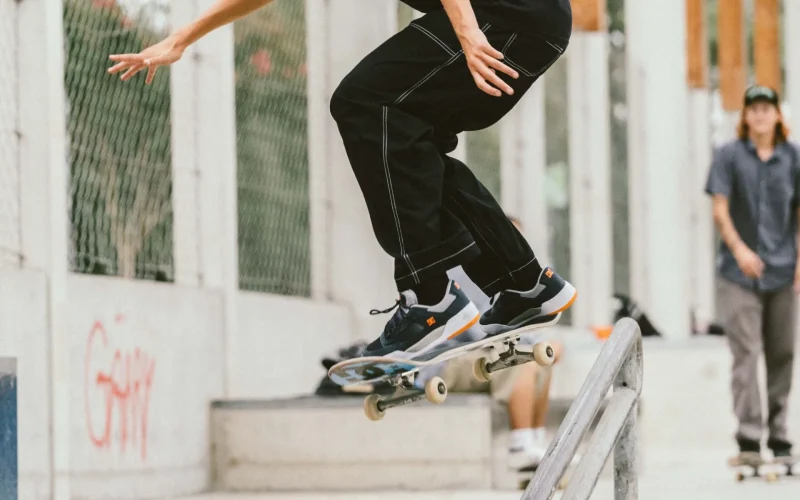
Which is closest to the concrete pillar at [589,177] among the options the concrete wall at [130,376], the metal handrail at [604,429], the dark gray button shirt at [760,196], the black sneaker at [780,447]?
the concrete wall at [130,376]

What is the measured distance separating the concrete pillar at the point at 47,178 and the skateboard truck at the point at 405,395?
244 cm

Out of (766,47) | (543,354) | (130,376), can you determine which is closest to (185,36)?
(543,354)

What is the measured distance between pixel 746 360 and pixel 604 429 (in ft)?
13.2

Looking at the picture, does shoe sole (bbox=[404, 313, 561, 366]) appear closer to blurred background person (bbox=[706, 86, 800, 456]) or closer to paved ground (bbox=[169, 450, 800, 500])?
paved ground (bbox=[169, 450, 800, 500])

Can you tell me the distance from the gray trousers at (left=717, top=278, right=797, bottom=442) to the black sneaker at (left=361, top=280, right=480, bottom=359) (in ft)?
14.1

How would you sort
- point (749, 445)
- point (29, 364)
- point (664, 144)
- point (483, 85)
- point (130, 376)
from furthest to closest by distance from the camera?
point (664, 144) < point (749, 445) < point (130, 376) < point (29, 364) < point (483, 85)

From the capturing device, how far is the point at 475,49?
394 centimetres

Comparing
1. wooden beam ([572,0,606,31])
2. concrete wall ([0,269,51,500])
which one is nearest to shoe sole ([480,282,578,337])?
concrete wall ([0,269,51,500])

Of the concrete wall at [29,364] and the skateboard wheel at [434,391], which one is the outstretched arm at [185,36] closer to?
the skateboard wheel at [434,391]

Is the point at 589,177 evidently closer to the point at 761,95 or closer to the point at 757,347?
the point at 761,95

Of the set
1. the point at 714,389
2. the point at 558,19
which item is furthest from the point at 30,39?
the point at 714,389

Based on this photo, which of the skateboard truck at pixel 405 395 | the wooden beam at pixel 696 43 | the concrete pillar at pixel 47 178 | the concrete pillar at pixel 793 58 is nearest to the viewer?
the skateboard truck at pixel 405 395

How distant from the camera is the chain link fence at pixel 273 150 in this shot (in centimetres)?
958

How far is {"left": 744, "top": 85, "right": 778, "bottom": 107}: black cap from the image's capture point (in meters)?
8.41
